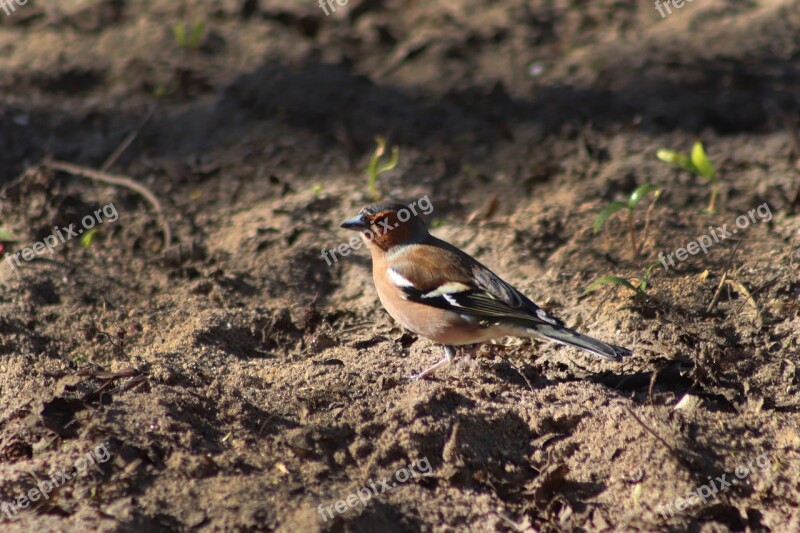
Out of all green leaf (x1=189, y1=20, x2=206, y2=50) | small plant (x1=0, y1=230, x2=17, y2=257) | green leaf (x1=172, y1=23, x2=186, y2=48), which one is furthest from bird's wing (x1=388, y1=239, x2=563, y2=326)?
green leaf (x1=172, y1=23, x2=186, y2=48)

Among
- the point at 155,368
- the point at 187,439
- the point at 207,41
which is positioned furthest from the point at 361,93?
the point at 187,439

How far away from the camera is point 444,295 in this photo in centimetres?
493

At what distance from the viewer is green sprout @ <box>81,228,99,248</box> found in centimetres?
613

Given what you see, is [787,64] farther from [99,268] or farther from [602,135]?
[99,268]

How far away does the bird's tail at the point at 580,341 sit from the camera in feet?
14.2

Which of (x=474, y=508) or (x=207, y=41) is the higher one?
(x=207, y=41)

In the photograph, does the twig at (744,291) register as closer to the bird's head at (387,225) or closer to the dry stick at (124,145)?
the bird's head at (387,225)

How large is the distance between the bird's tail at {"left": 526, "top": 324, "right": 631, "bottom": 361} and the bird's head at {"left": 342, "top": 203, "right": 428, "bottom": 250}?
3.78 ft

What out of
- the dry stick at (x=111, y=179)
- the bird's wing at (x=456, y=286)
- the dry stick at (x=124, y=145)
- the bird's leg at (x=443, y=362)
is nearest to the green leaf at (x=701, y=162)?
the bird's wing at (x=456, y=286)

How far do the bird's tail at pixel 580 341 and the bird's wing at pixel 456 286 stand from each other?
5 centimetres

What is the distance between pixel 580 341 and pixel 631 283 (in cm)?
101

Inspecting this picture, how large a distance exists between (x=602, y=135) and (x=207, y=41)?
13.1 feet

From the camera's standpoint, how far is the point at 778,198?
645 centimetres

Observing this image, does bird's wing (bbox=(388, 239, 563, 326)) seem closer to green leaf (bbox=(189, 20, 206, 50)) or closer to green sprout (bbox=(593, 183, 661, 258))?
green sprout (bbox=(593, 183, 661, 258))
